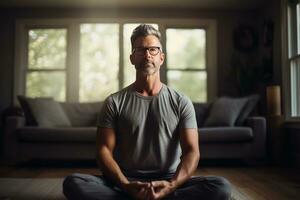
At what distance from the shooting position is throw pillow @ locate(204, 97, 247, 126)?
4.54 metres

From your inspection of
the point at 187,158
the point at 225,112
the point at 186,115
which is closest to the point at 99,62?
the point at 225,112

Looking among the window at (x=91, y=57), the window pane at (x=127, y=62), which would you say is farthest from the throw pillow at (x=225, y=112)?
the window pane at (x=127, y=62)

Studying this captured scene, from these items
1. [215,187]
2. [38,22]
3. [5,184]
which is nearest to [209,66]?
[38,22]

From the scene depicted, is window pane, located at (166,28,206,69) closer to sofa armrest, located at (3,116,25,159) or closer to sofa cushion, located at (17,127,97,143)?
sofa cushion, located at (17,127,97,143)

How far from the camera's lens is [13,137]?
4309 millimetres

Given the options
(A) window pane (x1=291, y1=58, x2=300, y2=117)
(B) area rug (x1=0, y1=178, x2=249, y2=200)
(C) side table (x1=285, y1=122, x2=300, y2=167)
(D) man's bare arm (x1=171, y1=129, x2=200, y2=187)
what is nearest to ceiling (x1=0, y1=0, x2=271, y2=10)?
(A) window pane (x1=291, y1=58, x2=300, y2=117)

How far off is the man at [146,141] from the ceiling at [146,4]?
418 centimetres

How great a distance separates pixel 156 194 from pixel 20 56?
17.2 ft

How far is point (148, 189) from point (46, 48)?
516cm

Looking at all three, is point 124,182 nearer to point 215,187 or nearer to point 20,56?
point 215,187

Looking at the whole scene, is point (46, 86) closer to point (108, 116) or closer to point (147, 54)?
point (108, 116)

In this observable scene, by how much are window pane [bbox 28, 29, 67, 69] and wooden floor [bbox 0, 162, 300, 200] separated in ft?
7.83

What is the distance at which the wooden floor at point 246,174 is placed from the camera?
268 centimetres

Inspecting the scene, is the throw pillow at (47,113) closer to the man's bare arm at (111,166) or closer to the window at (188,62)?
the window at (188,62)
